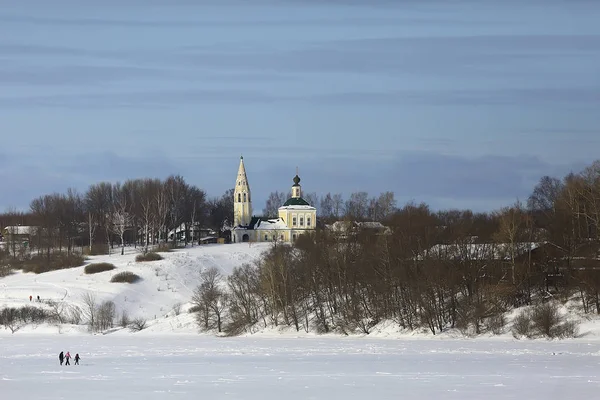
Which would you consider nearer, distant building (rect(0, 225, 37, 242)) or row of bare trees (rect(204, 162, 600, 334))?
row of bare trees (rect(204, 162, 600, 334))

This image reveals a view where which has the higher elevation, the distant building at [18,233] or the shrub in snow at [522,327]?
the distant building at [18,233]

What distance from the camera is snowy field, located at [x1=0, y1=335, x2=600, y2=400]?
32.0 meters

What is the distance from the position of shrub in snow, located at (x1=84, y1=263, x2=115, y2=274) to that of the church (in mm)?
32048

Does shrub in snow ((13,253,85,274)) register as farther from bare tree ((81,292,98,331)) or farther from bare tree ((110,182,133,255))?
bare tree ((81,292,98,331))

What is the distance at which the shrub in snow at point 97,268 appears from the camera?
289ft

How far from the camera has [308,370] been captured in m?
38.6

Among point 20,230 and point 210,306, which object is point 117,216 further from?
point 210,306

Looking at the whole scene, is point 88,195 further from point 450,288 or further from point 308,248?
point 450,288

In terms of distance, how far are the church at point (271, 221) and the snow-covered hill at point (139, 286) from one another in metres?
19.9

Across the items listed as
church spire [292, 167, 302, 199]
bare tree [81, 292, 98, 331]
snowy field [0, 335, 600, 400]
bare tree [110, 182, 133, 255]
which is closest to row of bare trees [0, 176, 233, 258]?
bare tree [110, 182, 133, 255]

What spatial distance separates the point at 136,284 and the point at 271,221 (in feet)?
133

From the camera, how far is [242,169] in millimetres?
125875

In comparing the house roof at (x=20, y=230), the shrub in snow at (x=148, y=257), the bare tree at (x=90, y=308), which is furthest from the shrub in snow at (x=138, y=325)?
the house roof at (x=20, y=230)

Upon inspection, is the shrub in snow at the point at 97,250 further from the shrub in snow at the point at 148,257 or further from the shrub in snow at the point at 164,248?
the shrub in snow at the point at 148,257
